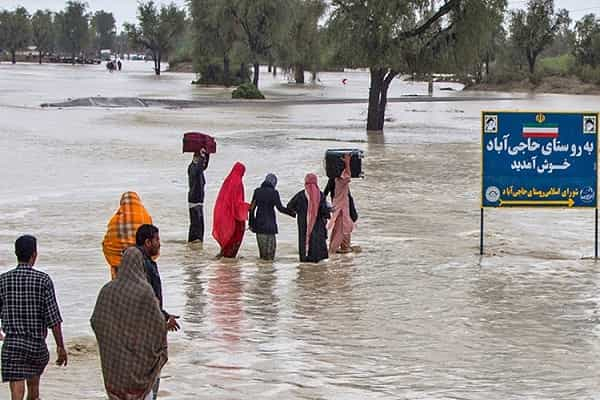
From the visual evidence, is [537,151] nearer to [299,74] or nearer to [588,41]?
[299,74]

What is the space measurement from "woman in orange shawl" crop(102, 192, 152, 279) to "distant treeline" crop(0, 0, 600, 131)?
3102cm

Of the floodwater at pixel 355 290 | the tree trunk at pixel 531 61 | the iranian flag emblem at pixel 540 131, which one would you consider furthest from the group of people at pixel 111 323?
the tree trunk at pixel 531 61

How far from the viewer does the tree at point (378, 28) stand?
134 ft

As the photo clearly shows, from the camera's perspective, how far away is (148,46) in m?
→ 125

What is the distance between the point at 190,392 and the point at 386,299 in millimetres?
4510

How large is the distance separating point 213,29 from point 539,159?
208ft

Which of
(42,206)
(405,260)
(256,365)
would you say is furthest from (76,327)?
(42,206)

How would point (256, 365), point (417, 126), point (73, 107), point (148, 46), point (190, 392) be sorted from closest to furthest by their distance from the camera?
point (190, 392), point (256, 365), point (417, 126), point (73, 107), point (148, 46)

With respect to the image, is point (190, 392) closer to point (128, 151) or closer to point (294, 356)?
point (294, 356)

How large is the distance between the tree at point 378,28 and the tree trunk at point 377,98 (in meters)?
1.16

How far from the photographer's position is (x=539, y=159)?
16.3 meters

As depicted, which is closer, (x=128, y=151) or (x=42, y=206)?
(x=42, y=206)

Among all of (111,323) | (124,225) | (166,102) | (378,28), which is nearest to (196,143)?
(124,225)

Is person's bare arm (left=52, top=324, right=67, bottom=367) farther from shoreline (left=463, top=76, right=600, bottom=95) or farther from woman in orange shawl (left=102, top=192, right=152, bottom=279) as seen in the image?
shoreline (left=463, top=76, right=600, bottom=95)
